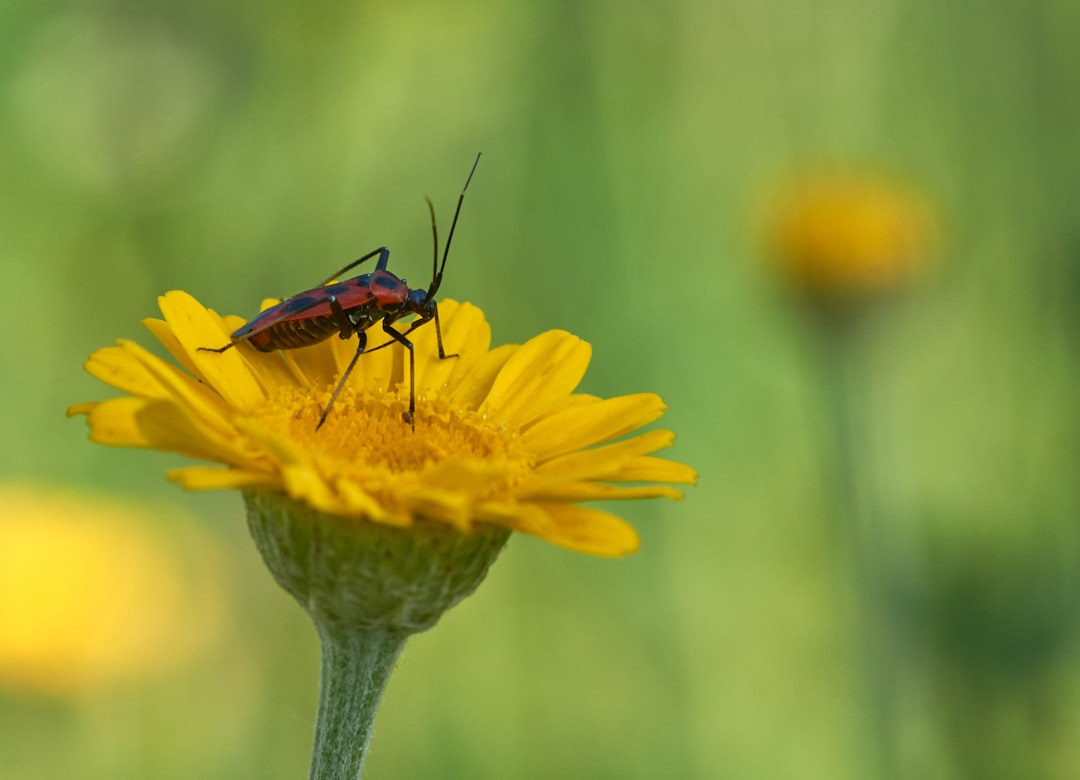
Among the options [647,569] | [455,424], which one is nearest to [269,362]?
[455,424]

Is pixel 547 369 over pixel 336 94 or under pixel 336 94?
under

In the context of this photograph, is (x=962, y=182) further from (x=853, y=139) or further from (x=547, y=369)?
(x=547, y=369)

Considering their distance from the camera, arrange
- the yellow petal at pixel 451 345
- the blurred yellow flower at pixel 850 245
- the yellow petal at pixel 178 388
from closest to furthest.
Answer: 1. the yellow petal at pixel 178 388
2. the yellow petal at pixel 451 345
3. the blurred yellow flower at pixel 850 245

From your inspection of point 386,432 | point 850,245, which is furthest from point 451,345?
point 850,245

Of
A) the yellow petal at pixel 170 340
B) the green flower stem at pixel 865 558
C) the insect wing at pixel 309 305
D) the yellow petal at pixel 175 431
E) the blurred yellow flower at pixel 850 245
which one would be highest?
the blurred yellow flower at pixel 850 245

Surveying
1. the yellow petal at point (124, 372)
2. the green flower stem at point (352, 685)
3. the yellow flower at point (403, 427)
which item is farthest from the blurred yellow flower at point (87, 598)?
the yellow petal at point (124, 372)

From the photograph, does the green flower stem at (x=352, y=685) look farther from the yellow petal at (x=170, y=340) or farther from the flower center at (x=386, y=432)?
the yellow petal at (x=170, y=340)

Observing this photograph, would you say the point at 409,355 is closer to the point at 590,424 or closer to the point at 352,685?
the point at 590,424
